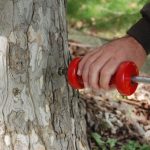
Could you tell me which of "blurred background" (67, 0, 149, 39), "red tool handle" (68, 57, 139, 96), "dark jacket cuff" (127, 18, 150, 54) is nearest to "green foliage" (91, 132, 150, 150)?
"dark jacket cuff" (127, 18, 150, 54)

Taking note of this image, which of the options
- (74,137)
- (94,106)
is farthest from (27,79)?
(94,106)

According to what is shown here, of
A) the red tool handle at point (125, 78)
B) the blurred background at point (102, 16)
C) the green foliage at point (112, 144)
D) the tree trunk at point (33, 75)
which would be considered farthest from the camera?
the blurred background at point (102, 16)

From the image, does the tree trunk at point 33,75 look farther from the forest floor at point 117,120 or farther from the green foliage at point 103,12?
the green foliage at point 103,12

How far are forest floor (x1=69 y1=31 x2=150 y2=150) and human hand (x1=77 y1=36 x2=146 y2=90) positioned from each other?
1.22 meters

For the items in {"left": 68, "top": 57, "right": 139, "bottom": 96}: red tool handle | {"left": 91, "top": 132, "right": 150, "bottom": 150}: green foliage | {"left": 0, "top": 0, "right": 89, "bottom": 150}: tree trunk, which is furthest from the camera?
{"left": 91, "top": 132, "right": 150, "bottom": 150}: green foliage

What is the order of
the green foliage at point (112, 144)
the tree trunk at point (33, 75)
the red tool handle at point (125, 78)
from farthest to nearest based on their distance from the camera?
the green foliage at point (112, 144)
the tree trunk at point (33, 75)
the red tool handle at point (125, 78)

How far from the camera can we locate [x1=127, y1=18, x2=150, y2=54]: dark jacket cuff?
2.62 meters

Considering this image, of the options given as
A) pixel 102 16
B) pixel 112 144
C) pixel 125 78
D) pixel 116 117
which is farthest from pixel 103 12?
pixel 125 78

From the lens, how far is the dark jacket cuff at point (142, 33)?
262 centimetres

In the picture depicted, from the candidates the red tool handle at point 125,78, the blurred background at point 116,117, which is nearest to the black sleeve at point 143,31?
the red tool handle at point 125,78

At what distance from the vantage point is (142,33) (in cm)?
262

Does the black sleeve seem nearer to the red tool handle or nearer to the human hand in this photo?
the human hand

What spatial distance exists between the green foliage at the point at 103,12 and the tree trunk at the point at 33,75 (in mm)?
3161

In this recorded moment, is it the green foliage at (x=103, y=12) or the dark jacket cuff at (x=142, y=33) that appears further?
the green foliage at (x=103, y=12)
